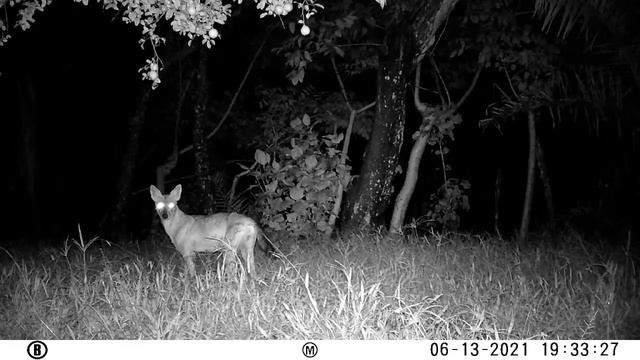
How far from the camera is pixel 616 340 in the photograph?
15.0 feet

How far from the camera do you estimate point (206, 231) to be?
828 cm

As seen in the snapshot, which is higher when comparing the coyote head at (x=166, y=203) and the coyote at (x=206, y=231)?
the coyote head at (x=166, y=203)

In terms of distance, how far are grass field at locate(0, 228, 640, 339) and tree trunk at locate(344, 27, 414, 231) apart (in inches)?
87.5

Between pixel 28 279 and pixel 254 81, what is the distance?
454 inches

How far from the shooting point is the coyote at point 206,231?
7926 millimetres

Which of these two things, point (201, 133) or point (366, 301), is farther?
point (201, 133)

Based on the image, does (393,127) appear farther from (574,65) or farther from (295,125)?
(574,65)

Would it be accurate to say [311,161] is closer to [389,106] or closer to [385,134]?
[385,134]

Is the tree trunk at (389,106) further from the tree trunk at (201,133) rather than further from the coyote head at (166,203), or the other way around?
the tree trunk at (201,133)

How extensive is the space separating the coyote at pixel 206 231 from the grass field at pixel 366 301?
511mm

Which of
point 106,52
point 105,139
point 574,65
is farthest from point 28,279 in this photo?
point 105,139

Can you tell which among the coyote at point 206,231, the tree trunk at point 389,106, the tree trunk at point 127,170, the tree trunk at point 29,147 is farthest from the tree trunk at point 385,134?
the tree trunk at point 29,147

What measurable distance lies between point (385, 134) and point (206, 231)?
2.90 metres

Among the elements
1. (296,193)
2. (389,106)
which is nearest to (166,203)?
(296,193)
